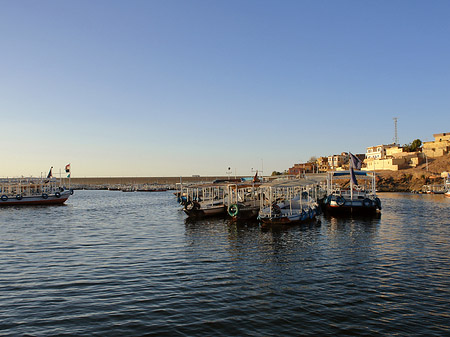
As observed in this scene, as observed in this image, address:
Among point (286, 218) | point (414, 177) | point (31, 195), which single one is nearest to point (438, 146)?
point (414, 177)

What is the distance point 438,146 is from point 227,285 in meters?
160

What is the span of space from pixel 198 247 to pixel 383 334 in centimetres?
1690

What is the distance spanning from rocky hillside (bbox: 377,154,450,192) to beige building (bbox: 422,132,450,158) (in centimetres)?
485

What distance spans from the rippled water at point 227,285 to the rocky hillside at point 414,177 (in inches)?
3932

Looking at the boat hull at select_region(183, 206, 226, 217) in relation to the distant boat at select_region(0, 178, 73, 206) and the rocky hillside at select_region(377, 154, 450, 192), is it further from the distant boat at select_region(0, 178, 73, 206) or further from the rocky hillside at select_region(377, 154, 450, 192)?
the rocky hillside at select_region(377, 154, 450, 192)

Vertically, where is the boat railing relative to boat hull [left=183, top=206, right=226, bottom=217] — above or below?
above

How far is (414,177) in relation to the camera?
127562 millimetres

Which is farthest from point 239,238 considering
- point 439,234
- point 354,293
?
point 439,234

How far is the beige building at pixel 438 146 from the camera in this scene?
145m

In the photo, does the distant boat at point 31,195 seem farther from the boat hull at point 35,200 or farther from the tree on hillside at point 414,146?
the tree on hillside at point 414,146

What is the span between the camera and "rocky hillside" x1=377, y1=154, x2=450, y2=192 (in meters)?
121

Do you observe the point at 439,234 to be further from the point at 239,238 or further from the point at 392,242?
the point at 239,238

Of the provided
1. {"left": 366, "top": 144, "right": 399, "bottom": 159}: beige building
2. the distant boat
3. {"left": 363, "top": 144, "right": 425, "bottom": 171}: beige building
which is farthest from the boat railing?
{"left": 366, "top": 144, "right": 399, "bottom": 159}: beige building

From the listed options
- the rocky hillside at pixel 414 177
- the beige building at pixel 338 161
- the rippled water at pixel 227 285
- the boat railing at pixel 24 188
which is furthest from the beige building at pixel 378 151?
the rippled water at pixel 227 285
